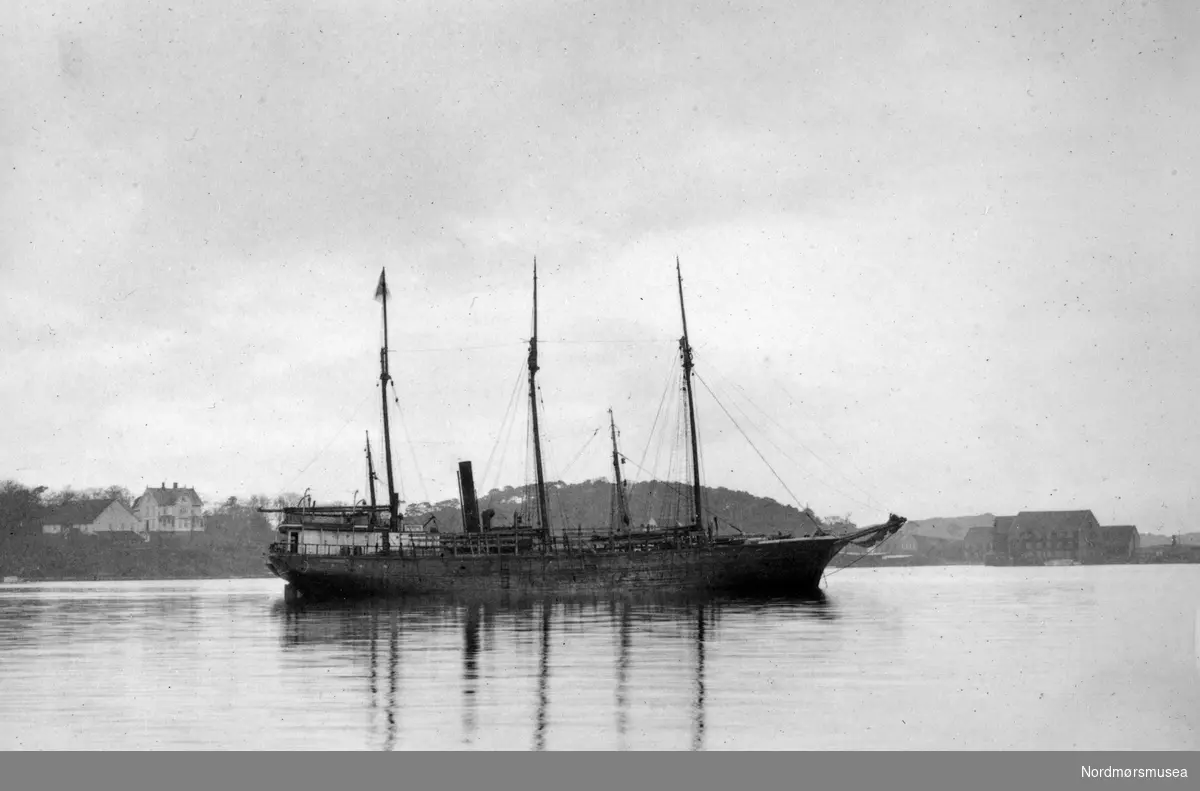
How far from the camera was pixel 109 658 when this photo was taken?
26.9 m

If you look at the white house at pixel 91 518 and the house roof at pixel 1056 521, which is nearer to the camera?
the white house at pixel 91 518

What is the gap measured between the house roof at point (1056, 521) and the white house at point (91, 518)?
125 metres

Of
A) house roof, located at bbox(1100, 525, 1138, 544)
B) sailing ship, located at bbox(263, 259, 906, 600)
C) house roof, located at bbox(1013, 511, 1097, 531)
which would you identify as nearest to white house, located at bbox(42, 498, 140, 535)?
sailing ship, located at bbox(263, 259, 906, 600)

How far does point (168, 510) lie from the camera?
145750 millimetres

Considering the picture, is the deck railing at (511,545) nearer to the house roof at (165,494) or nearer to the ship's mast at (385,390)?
the ship's mast at (385,390)

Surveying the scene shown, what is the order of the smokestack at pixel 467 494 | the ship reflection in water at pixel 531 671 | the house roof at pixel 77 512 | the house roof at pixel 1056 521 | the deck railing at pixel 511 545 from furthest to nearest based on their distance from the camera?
the house roof at pixel 1056 521, the house roof at pixel 77 512, the smokestack at pixel 467 494, the deck railing at pixel 511 545, the ship reflection in water at pixel 531 671

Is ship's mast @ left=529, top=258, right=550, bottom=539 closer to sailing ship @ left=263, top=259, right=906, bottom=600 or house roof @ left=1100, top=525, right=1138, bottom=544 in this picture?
sailing ship @ left=263, top=259, right=906, bottom=600

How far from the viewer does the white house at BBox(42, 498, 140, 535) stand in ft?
421

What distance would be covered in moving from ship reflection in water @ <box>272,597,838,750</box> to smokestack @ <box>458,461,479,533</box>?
14.9 metres

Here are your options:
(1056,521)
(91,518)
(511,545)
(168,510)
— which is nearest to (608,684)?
(511,545)

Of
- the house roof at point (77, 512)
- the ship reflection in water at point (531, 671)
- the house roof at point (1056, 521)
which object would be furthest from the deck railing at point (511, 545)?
the house roof at point (1056, 521)

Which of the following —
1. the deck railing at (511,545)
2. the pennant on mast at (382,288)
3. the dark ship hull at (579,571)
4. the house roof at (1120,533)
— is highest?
the pennant on mast at (382,288)

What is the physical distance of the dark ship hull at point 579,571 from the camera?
54031 mm

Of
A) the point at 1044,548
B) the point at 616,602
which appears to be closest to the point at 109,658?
the point at 616,602
